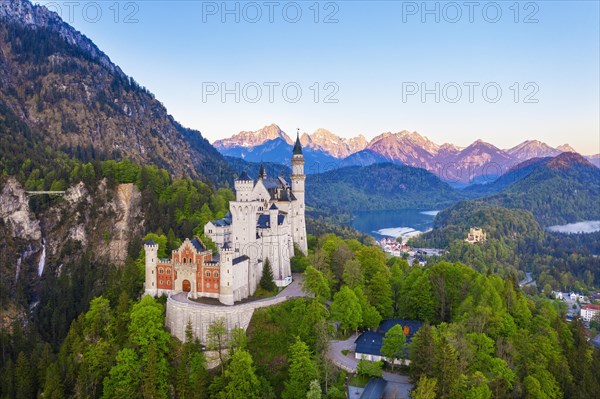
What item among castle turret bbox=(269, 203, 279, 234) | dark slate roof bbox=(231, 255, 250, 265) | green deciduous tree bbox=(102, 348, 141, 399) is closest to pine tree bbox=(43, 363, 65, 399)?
green deciduous tree bbox=(102, 348, 141, 399)

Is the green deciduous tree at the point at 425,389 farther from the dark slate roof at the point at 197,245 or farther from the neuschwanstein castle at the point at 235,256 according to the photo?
the dark slate roof at the point at 197,245

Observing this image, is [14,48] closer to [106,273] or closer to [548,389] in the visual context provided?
[106,273]

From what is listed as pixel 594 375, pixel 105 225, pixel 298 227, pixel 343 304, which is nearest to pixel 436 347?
pixel 343 304

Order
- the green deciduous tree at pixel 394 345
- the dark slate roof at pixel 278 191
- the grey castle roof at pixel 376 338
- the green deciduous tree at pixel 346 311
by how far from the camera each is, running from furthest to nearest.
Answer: the dark slate roof at pixel 278 191 < the green deciduous tree at pixel 346 311 < the grey castle roof at pixel 376 338 < the green deciduous tree at pixel 394 345

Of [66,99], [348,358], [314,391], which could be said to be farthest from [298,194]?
[66,99]

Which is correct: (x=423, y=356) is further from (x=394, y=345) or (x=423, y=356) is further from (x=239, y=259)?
(x=239, y=259)

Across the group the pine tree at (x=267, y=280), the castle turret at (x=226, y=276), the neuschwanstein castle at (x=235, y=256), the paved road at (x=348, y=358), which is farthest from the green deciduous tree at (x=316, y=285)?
the castle turret at (x=226, y=276)
